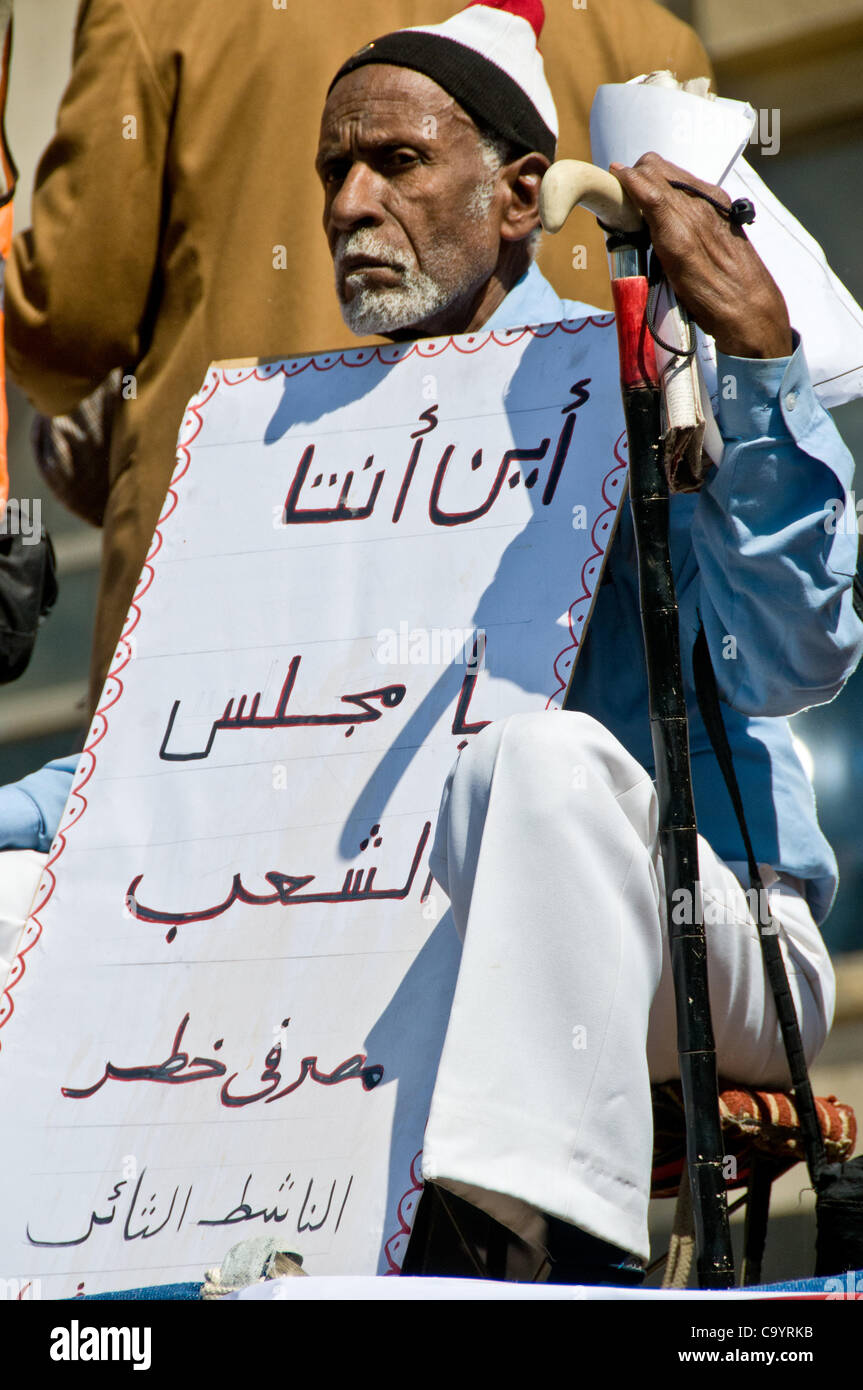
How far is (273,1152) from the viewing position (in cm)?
197

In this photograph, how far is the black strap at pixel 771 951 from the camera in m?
2.01

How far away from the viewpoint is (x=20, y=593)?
2896mm

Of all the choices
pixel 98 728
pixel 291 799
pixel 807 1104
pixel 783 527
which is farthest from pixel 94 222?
pixel 807 1104

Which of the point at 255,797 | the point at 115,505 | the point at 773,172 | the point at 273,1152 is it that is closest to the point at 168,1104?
the point at 273,1152

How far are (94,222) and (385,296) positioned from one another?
3.40ft

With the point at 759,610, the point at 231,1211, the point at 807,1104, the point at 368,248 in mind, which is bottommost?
the point at 231,1211

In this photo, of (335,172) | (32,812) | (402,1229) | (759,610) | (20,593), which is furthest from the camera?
(20,593)

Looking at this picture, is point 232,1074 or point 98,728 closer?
point 232,1074

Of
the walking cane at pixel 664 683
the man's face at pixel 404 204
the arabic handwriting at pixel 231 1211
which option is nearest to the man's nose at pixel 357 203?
the man's face at pixel 404 204

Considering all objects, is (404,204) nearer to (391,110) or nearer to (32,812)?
(391,110)

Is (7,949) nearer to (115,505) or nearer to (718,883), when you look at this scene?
(718,883)

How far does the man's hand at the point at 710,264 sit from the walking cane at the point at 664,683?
3 centimetres

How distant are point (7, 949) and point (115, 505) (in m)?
1.35
